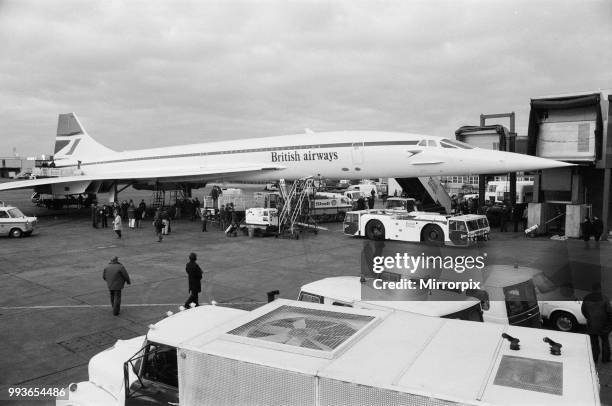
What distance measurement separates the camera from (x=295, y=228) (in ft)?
75.6

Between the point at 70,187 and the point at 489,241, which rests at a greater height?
the point at 70,187

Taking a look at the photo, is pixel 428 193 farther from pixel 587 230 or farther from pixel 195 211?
pixel 195 211

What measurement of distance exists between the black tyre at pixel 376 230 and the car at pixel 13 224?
16.2 meters

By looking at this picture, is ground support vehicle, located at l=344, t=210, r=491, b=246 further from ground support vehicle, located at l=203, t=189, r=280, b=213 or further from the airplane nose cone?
ground support vehicle, located at l=203, t=189, r=280, b=213

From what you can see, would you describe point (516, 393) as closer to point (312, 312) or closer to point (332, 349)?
point (332, 349)

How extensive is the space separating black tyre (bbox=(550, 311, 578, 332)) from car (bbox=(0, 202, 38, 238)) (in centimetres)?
2243

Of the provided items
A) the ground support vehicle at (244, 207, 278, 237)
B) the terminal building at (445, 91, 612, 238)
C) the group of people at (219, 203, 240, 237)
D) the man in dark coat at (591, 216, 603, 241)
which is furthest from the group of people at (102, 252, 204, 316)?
the terminal building at (445, 91, 612, 238)

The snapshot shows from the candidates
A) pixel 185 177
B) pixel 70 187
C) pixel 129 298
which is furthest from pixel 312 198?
pixel 70 187

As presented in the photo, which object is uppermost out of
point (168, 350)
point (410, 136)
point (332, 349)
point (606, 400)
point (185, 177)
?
point (410, 136)

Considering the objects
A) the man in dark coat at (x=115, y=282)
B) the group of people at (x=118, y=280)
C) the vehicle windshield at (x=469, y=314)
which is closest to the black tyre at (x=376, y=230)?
the group of people at (x=118, y=280)

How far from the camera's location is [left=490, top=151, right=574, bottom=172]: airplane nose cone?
19531 mm

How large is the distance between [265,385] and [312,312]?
153 cm

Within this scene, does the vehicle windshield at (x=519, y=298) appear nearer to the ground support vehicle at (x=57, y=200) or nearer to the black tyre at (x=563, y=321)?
Result: the black tyre at (x=563, y=321)

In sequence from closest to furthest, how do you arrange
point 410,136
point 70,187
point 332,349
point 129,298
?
point 332,349, point 129,298, point 410,136, point 70,187
